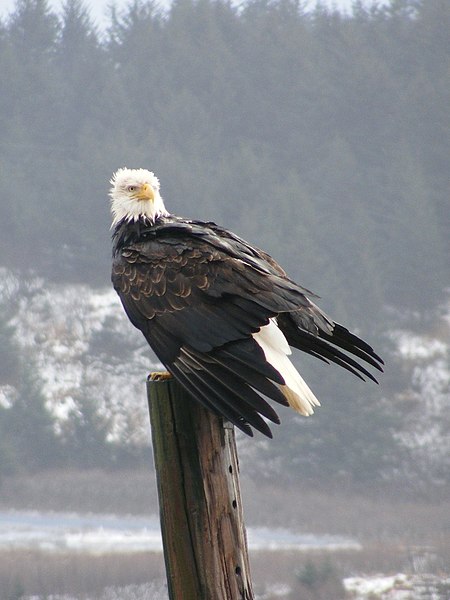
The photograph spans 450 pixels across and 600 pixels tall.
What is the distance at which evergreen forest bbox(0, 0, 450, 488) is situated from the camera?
3356 centimetres

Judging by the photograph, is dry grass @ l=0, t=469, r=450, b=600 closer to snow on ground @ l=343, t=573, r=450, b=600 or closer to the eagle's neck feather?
snow on ground @ l=343, t=573, r=450, b=600

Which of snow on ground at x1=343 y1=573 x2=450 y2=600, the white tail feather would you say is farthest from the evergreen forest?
the white tail feather

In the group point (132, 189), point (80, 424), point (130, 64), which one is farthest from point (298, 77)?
point (132, 189)

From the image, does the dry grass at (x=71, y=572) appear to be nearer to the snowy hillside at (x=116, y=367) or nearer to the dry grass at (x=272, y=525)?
the dry grass at (x=272, y=525)

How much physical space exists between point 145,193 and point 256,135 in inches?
1416

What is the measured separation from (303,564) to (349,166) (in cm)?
2008

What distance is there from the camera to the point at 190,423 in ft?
11.8

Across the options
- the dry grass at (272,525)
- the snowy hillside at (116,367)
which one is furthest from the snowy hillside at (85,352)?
the dry grass at (272,525)

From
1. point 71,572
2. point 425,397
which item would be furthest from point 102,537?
point 425,397

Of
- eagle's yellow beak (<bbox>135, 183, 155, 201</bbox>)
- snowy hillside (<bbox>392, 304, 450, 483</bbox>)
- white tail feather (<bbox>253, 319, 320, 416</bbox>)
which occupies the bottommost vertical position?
white tail feather (<bbox>253, 319, 320, 416</bbox>)

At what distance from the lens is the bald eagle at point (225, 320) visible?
3.74m

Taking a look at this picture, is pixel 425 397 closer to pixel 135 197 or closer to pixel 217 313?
pixel 135 197

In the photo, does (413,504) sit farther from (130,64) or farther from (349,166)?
(130,64)

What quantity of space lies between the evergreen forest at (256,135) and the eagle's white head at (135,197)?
2407cm
